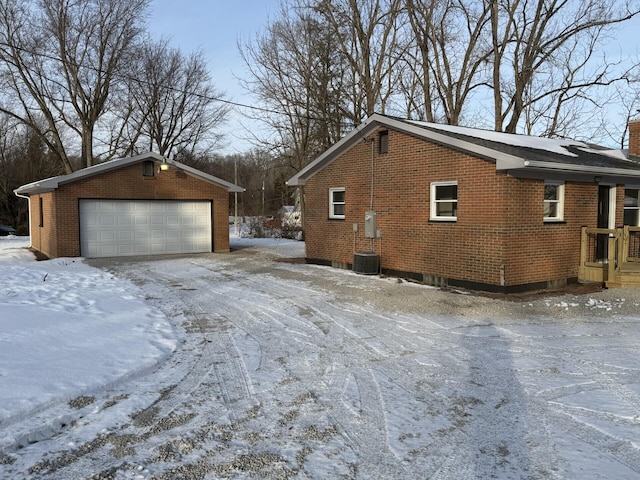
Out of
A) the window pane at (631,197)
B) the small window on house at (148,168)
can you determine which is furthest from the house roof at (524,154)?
the small window on house at (148,168)

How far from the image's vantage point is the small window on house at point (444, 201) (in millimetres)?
10531

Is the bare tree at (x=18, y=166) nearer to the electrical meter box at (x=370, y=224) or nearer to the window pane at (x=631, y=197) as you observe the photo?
the electrical meter box at (x=370, y=224)

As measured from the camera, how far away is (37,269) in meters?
13.0

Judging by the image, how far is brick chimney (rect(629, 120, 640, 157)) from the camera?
13.6 metres

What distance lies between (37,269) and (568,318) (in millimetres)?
12890

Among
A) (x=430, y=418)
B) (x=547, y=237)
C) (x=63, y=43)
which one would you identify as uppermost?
(x=63, y=43)

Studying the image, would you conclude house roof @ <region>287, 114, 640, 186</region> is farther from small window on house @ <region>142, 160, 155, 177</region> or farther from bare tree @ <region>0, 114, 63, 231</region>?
bare tree @ <region>0, 114, 63, 231</region>


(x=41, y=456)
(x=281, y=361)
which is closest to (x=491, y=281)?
(x=281, y=361)

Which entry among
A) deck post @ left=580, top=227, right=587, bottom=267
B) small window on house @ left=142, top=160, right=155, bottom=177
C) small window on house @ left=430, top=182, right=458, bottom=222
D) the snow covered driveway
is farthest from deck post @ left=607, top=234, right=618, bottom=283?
small window on house @ left=142, top=160, right=155, bottom=177

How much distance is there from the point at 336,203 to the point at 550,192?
5903 millimetres

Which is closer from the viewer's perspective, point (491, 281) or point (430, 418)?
point (430, 418)

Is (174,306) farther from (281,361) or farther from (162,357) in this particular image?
(281,361)

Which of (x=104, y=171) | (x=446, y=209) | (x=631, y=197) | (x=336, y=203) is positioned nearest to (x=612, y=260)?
(x=631, y=197)

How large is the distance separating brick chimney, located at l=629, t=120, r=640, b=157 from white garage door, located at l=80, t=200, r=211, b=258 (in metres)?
14.3
